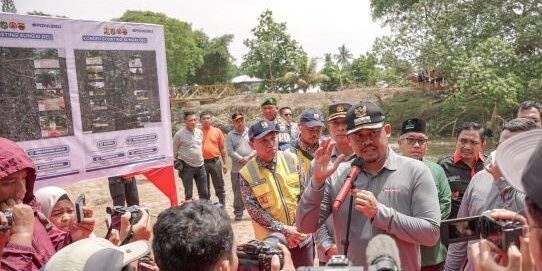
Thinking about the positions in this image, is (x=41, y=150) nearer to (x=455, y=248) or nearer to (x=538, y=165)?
(x=455, y=248)

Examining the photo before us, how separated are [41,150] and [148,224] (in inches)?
81.1

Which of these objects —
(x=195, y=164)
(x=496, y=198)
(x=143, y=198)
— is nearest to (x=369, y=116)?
(x=496, y=198)

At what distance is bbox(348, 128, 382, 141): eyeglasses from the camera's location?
2.52m

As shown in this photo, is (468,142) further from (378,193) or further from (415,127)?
(378,193)

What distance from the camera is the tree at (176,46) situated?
4228 centimetres

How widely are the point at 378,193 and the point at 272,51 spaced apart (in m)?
30.1

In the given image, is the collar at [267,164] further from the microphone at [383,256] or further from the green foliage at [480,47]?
the green foliage at [480,47]

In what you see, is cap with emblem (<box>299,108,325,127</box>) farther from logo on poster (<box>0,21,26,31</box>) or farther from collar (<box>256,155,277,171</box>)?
logo on poster (<box>0,21,26,31</box>)

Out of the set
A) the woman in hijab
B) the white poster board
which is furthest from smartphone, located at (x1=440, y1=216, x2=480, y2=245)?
the white poster board

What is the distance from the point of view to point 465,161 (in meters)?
3.89

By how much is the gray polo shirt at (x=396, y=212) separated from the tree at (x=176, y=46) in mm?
40466

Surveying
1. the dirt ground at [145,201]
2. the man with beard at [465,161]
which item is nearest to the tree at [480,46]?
the dirt ground at [145,201]

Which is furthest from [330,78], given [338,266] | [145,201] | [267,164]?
[338,266]

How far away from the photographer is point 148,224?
7.54 ft
